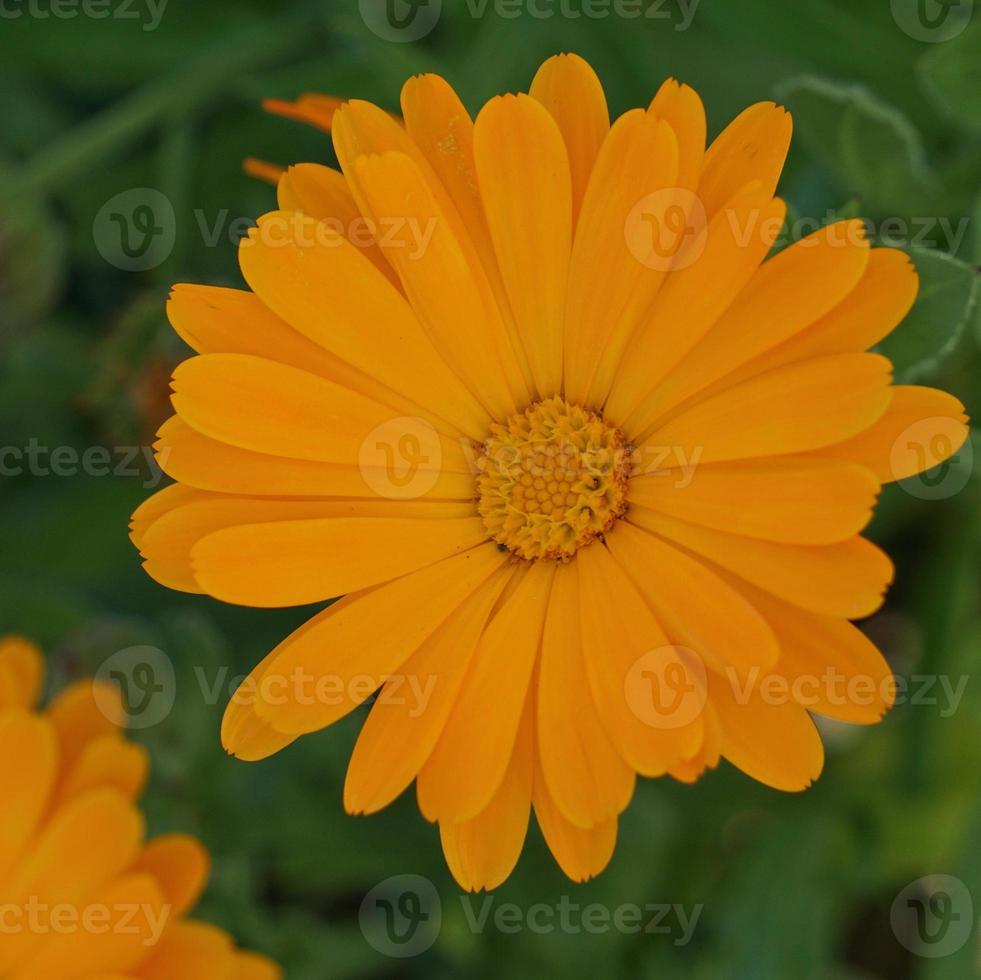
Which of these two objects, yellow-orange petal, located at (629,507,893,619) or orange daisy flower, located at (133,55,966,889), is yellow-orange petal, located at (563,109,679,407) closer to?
orange daisy flower, located at (133,55,966,889)

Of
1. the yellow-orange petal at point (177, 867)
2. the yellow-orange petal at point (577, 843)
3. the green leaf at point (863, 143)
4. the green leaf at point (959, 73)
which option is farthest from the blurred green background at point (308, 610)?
the yellow-orange petal at point (577, 843)

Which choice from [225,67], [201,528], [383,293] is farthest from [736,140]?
[225,67]

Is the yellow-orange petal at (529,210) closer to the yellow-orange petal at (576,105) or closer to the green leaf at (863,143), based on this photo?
the yellow-orange petal at (576,105)

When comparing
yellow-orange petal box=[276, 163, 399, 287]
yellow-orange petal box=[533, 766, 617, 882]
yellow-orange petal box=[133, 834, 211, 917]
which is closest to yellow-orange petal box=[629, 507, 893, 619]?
yellow-orange petal box=[533, 766, 617, 882]

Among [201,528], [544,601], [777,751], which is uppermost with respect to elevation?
[201,528]

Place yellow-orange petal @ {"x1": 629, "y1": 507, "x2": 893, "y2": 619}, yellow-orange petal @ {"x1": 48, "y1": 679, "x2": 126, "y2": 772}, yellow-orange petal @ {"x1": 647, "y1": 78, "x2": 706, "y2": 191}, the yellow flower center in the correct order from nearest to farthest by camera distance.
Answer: yellow-orange petal @ {"x1": 629, "y1": 507, "x2": 893, "y2": 619} < yellow-orange petal @ {"x1": 647, "y1": 78, "x2": 706, "y2": 191} < the yellow flower center < yellow-orange petal @ {"x1": 48, "y1": 679, "x2": 126, "y2": 772}

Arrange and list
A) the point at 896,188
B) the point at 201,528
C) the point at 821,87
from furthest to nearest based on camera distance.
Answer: the point at 896,188 → the point at 821,87 → the point at 201,528

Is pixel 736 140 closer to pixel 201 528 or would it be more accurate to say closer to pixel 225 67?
pixel 201 528

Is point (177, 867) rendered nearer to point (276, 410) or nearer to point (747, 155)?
point (276, 410)
